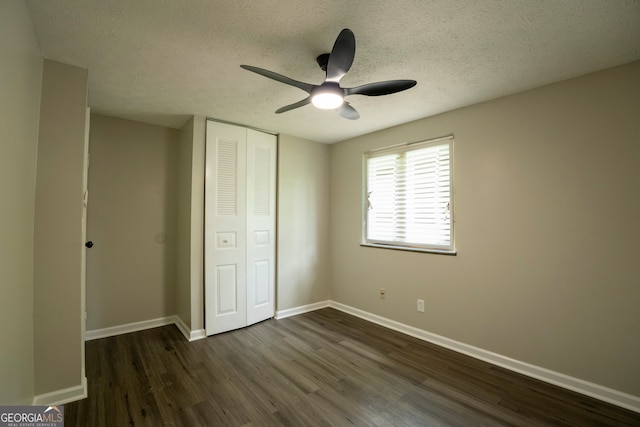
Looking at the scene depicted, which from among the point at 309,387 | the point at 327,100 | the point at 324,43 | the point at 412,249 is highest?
the point at 324,43

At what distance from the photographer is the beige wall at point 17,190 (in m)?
1.21

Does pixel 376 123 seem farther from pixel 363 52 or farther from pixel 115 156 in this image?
pixel 115 156

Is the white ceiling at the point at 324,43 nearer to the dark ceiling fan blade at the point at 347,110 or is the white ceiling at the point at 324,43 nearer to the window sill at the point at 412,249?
the dark ceiling fan blade at the point at 347,110

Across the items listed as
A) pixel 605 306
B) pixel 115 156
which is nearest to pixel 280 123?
pixel 115 156

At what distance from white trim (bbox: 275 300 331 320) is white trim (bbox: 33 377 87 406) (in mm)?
1956

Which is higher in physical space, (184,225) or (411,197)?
(411,197)

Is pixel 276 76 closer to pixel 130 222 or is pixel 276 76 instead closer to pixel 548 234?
pixel 548 234

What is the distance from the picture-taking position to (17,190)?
1428mm

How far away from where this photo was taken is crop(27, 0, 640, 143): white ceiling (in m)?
1.41

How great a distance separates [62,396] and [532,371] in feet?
11.7

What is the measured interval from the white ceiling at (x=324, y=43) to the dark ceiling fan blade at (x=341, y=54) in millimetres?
208

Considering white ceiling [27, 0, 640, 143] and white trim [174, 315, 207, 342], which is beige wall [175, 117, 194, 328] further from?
white ceiling [27, 0, 640, 143]
